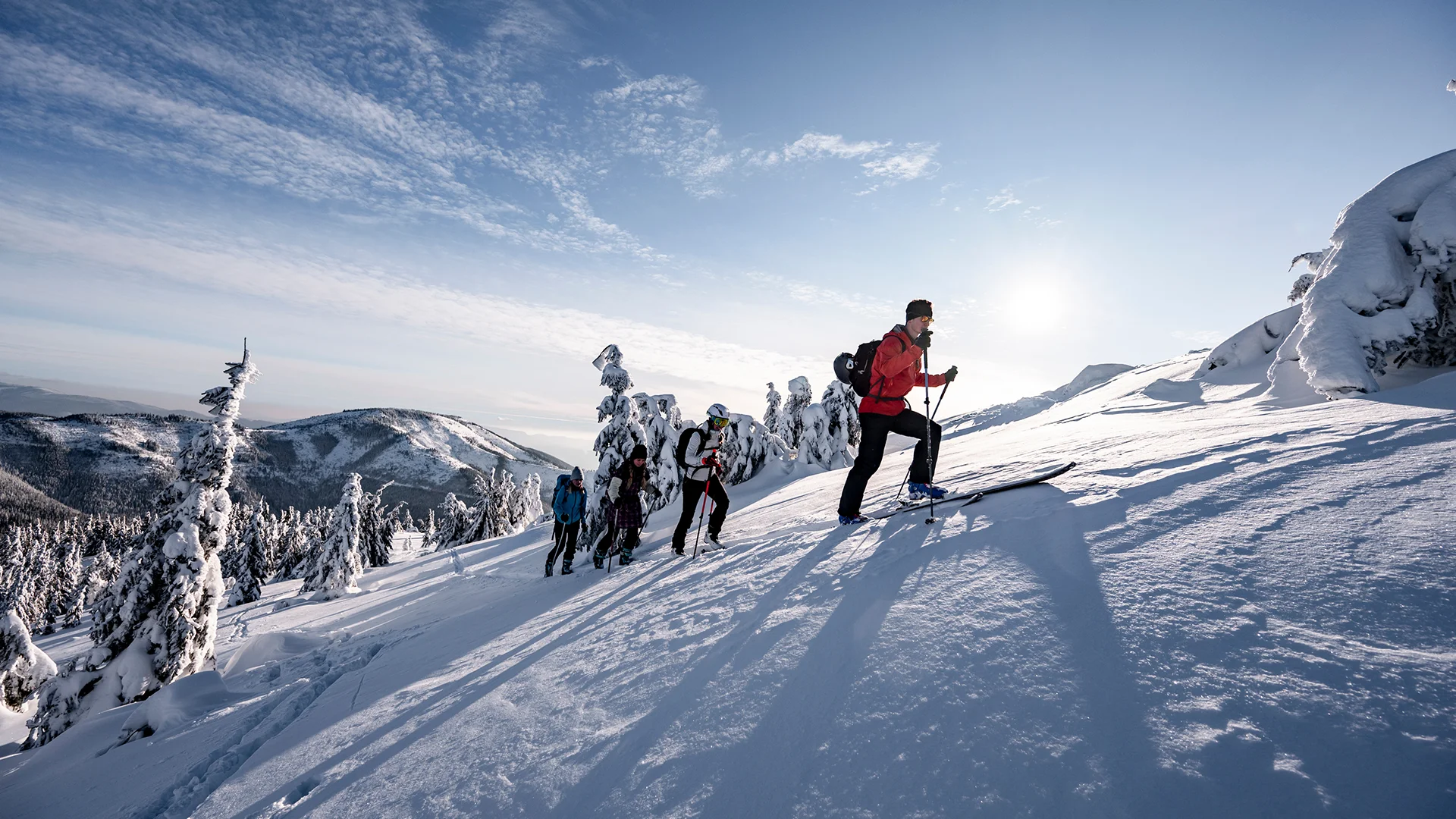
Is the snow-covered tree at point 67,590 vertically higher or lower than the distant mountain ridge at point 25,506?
higher

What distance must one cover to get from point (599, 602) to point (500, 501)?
5298 cm

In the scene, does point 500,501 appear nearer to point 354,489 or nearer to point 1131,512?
point 354,489

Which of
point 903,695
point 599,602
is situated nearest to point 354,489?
point 599,602

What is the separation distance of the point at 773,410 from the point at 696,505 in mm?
24662

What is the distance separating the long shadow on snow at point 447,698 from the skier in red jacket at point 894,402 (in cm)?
292

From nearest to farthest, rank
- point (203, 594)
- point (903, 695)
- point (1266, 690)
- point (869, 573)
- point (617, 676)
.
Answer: point (1266, 690) → point (903, 695) → point (617, 676) → point (869, 573) → point (203, 594)

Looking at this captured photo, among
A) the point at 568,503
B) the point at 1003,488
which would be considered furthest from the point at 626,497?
the point at 1003,488

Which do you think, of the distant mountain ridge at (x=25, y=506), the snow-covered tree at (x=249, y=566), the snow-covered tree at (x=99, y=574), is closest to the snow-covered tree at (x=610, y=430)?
the snow-covered tree at (x=249, y=566)

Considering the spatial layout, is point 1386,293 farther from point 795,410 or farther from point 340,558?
point 340,558

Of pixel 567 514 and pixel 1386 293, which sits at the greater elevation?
pixel 1386 293

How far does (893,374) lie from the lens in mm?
6355

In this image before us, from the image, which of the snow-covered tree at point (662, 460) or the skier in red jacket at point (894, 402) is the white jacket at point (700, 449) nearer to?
the skier in red jacket at point (894, 402)

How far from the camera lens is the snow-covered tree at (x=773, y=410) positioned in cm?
3275

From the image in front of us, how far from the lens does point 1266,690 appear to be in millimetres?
2133
